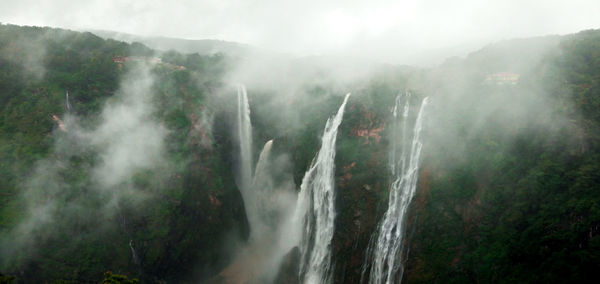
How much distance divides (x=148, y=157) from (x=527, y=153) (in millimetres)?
27257

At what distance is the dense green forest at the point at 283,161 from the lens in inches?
761

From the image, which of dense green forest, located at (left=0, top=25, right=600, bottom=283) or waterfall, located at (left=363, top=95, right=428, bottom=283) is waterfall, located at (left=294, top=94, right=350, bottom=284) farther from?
waterfall, located at (left=363, top=95, right=428, bottom=283)

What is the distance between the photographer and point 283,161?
112ft

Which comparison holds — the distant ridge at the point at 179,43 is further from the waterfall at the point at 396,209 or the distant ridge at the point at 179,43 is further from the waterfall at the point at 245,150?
the waterfall at the point at 396,209

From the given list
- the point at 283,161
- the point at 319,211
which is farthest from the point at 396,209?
the point at 283,161

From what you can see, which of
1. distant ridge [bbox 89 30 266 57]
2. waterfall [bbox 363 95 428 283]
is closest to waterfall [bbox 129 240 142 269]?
waterfall [bbox 363 95 428 283]

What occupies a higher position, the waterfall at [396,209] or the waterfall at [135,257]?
the waterfall at [396,209]

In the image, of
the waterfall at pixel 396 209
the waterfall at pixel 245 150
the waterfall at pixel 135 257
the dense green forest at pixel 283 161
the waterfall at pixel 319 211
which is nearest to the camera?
the dense green forest at pixel 283 161

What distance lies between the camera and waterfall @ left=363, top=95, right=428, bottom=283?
883 inches

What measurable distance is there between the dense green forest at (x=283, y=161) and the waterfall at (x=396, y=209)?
2.22 feet

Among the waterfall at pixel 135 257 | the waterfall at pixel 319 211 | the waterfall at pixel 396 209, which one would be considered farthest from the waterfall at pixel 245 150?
the waterfall at pixel 396 209

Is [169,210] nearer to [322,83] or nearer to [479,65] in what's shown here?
[322,83]

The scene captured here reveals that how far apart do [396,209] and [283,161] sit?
43.2 ft

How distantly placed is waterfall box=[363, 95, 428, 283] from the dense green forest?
0.68 metres
